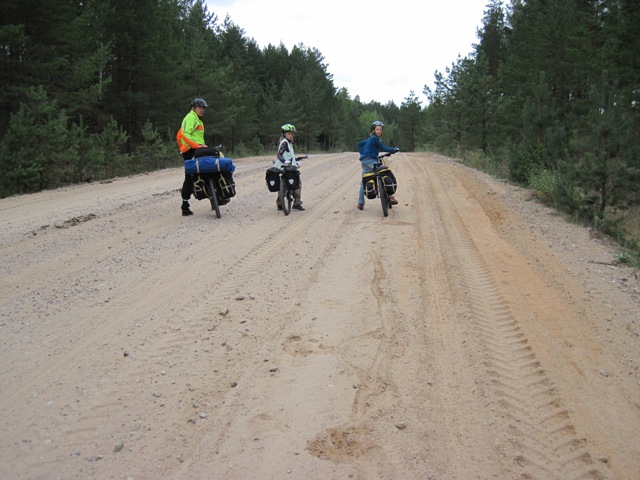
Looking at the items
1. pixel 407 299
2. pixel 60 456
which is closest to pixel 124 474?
pixel 60 456

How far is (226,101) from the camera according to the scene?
119 ft

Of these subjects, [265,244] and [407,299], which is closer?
[407,299]

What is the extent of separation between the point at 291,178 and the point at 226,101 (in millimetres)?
27279

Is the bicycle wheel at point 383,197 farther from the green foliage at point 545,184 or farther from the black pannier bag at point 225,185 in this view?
the green foliage at point 545,184

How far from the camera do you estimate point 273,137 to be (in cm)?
5353

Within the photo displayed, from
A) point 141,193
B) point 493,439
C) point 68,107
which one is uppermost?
point 68,107

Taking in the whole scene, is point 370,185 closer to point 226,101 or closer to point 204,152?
point 204,152

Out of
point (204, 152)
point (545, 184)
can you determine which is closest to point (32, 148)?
point (204, 152)

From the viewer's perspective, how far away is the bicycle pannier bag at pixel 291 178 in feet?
36.0

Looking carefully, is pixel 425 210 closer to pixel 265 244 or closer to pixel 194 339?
pixel 265 244

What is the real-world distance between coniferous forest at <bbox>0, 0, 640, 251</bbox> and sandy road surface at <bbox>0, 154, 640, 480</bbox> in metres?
3.12

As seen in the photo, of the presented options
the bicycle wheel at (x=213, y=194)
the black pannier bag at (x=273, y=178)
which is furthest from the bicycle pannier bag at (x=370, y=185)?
the bicycle wheel at (x=213, y=194)

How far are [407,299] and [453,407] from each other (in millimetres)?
2143

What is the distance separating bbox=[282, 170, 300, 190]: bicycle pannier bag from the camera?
1098 centimetres
